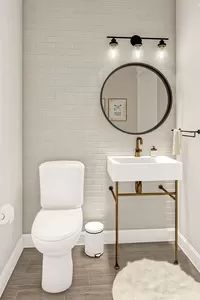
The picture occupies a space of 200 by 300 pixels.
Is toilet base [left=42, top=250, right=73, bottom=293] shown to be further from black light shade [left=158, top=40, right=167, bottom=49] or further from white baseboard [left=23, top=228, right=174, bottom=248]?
black light shade [left=158, top=40, right=167, bottom=49]

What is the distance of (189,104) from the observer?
8.38 ft

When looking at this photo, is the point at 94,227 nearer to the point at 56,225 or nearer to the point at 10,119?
the point at 56,225

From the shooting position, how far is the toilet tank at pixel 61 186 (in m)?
2.52

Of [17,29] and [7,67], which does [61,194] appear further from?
[17,29]

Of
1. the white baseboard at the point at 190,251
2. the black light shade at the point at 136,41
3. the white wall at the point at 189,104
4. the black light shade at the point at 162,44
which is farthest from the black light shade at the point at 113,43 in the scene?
the white baseboard at the point at 190,251

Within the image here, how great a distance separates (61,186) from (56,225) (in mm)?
535

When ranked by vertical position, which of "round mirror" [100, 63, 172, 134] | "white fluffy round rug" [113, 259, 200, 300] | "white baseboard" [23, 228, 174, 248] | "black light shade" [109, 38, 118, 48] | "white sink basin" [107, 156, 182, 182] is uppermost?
"black light shade" [109, 38, 118, 48]

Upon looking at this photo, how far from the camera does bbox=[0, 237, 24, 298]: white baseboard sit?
2031 millimetres

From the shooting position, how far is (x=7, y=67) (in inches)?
86.7

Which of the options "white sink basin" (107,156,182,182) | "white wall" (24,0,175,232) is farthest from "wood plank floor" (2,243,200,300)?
"white sink basin" (107,156,182,182)

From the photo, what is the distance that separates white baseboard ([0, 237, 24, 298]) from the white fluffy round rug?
32.5 inches

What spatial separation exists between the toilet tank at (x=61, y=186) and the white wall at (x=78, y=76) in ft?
0.97

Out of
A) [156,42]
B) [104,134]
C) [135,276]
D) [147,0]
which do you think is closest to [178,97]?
[156,42]

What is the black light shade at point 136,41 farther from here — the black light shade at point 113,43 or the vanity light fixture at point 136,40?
the black light shade at point 113,43
